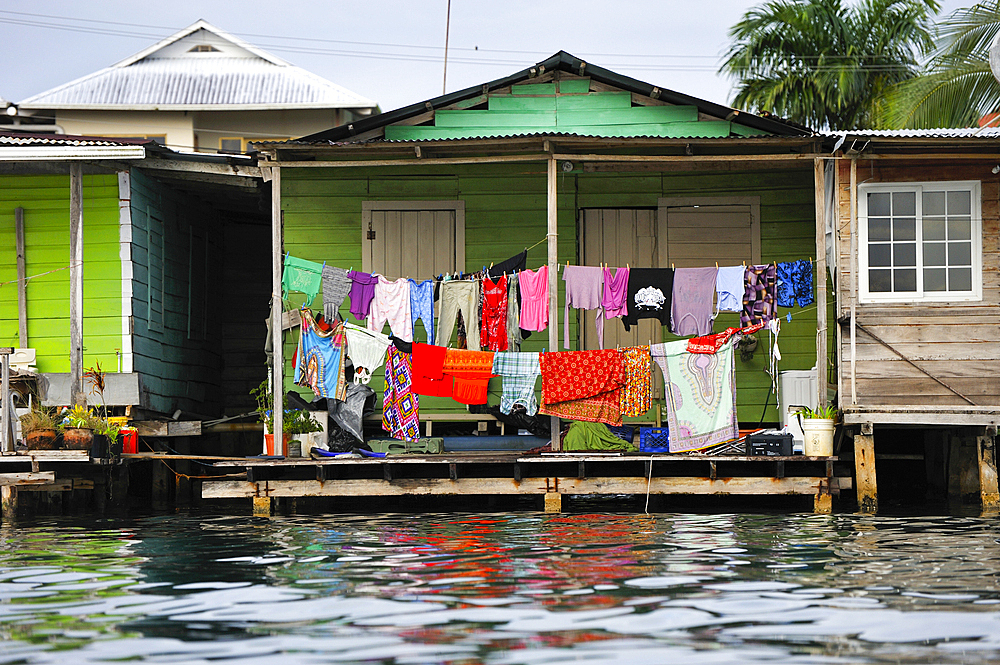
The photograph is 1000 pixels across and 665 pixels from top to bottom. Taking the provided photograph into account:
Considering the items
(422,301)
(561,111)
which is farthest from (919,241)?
(422,301)

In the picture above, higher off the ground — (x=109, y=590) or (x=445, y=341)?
(x=445, y=341)

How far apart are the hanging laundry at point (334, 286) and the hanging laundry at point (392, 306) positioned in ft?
1.18

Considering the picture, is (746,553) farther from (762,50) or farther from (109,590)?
(762,50)

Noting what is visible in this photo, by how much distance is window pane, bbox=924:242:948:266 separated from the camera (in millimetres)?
12664

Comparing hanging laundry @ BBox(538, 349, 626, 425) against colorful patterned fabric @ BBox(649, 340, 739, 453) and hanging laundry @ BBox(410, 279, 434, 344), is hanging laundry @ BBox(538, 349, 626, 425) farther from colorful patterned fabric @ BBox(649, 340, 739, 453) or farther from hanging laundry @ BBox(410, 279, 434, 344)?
hanging laundry @ BBox(410, 279, 434, 344)

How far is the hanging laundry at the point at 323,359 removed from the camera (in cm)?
1269

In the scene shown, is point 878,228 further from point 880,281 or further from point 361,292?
point 361,292

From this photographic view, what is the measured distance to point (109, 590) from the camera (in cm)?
692

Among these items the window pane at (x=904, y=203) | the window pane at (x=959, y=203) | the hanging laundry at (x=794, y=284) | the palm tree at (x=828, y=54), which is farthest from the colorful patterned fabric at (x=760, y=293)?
the palm tree at (x=828, y=54)

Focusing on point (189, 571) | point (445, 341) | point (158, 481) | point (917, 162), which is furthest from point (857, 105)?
point (189, 571)

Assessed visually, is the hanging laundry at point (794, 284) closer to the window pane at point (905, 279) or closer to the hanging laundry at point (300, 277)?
the window pane at point (905, 279)

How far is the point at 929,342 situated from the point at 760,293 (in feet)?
6.82

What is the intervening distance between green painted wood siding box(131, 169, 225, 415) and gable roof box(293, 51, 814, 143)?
3.17m

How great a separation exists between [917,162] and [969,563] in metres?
6.43
